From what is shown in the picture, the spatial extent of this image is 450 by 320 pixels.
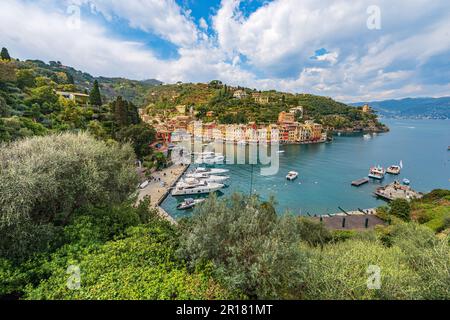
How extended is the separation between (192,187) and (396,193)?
69.5 feet

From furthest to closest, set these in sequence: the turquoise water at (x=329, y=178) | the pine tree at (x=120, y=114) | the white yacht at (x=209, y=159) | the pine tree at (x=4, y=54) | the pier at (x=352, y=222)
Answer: the white yacht at (x=209, y=159), the pine tree at (x=4, y=54), the pine tree at (x=120, y=114), the turquoise water at (x=329, y=178), the pier at (x=352, y=222)

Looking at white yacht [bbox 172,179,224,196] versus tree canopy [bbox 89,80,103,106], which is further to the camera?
tree canopy [bbox 89,80,103,106]

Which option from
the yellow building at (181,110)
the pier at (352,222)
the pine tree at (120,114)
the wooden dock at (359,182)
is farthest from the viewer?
the yellow building at (181,110)

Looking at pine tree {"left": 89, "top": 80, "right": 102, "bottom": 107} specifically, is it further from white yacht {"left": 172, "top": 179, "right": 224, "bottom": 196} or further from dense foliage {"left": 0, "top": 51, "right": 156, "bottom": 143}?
white yacht {"left": 172, "top": 179, "right": 224, "bottom": 196}

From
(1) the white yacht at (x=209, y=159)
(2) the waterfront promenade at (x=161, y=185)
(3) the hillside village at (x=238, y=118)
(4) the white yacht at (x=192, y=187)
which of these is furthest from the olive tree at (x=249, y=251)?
(3) the hillside village at (x=238, y=118)

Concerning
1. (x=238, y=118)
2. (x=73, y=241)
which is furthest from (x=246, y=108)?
(x=73, y=241)

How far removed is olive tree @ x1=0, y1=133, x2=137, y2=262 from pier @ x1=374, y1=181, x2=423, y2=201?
2448 cm

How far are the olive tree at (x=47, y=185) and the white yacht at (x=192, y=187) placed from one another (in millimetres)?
12451

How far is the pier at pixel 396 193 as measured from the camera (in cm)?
2017

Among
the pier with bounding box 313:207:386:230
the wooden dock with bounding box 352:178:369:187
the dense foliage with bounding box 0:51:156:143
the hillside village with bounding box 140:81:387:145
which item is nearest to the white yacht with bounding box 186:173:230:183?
the dense foliage with bounding box 0:51:156:143

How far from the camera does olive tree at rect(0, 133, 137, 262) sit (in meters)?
4.05

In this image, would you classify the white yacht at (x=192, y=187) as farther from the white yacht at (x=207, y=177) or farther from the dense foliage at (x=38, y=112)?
the dense foliage at (x=38, y=112)

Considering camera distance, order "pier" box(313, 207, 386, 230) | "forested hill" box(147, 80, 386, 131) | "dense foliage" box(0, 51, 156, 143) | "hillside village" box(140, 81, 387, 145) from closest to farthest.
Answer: "dense foliage" box(0, 51, 156, 143)
"pier" box(313, 207, 386, 230)
"hillside village" box(140, 81, 387, 145)
"forested hill" box(147, 80, 386, 131)

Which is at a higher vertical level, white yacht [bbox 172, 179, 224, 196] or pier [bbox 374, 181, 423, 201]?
white yacht [bbox 172, 179, 224, 196]
